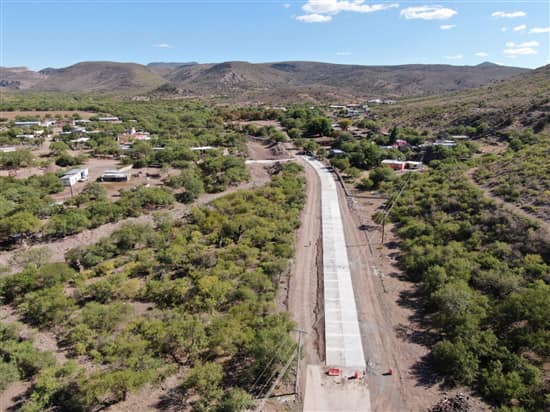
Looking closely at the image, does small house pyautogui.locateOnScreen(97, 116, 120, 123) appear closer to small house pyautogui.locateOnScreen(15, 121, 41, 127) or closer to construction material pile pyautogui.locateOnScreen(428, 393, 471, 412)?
small house pyautogui.locateOnScreen(15, 121, 41, 127)

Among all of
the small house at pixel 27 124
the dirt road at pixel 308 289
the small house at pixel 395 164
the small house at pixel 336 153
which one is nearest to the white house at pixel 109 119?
the small house at pixel 27 124

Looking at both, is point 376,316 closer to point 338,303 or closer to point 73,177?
point 338,303

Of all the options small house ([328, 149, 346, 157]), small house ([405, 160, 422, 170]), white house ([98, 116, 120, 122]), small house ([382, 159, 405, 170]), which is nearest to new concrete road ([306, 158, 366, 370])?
small house ([382, 159, 405, 170])

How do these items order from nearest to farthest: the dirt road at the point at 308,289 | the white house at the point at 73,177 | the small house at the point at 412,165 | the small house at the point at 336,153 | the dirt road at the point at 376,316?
the dirt road at the point at 376,316 < the dirt road at the point at 308,289 < the white house at the point at 73,177 < the small house at the point at 412,165 < the small house at the point at 336,153

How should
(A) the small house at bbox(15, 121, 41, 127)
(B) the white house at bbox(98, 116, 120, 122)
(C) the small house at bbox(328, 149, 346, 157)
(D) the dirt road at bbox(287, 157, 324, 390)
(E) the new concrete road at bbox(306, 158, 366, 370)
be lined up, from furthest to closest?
(B) the white house at bbox(98, 116, 120, 122)
(A) the small house at bbox(15, 121, 41, 127)
(C) the small house at bbox(328, 149, 346, 157)
(D) the dirt road at bbox(287, 157, 324, 390)
(E) the new concrete road at bbox(306, 158, 366, 370)

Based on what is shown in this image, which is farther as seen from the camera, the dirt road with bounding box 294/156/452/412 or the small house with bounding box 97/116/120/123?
the small house with bounding box 97/116/120/123

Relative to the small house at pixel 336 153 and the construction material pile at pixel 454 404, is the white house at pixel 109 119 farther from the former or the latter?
the construction material pile at pixel 454 404

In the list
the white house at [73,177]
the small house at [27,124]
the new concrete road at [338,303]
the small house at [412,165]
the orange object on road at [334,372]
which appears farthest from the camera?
the small house at [27,124]

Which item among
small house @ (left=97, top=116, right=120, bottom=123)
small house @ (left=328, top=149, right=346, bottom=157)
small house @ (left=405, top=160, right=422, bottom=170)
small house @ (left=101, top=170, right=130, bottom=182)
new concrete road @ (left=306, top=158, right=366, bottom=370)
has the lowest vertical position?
new concrete road @ (left=306, top=158, right=366, bottom=370)

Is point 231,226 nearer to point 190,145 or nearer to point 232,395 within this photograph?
point 232,395
